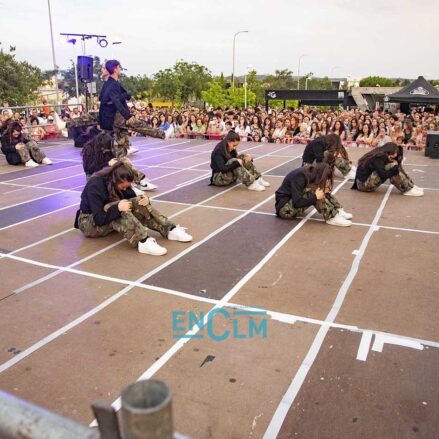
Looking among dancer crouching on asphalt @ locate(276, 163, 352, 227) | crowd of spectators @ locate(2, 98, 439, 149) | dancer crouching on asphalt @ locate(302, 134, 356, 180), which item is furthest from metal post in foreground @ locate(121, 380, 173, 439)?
crowd of spectators @ locate(2, 98, 439, 149)

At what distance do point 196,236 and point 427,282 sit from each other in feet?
9.74

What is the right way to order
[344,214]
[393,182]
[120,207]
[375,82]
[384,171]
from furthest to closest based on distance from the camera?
1. [375,82]
2. [393,182]
3. [384,171]
4. [344,214]
5. [120,207]

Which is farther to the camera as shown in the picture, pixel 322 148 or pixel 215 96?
pixel 215 96

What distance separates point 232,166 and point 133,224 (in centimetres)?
366

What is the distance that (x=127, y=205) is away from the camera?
18.1 ft

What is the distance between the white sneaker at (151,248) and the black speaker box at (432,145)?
9.63 metres

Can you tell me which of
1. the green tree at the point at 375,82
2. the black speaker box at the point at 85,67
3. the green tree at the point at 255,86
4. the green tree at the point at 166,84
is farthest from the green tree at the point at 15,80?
the green tree at the point at 375,82

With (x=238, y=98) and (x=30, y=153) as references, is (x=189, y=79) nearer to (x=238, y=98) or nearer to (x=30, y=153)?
(x=238, y=98)

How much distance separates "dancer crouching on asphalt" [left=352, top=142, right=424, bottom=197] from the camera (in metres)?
8.23

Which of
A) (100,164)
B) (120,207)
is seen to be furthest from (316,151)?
(120,207)

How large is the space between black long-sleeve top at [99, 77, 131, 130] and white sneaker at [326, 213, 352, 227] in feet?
14.6

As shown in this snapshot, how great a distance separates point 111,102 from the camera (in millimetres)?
8984

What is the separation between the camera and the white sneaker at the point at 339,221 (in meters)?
6.77

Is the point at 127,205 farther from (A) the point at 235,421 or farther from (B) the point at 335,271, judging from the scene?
(A) the point at 235,421
